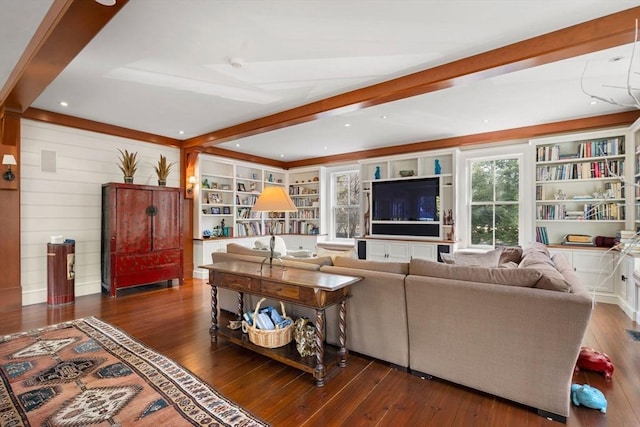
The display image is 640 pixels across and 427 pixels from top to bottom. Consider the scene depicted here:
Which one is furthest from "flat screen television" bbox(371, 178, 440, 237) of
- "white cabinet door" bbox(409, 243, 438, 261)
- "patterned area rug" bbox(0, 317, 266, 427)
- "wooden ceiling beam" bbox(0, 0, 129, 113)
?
"wooden ceiling beam" bbox(0, 0, 129, 113)

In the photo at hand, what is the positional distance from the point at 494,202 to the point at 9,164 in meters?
6.87

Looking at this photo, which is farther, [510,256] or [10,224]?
[10,224]

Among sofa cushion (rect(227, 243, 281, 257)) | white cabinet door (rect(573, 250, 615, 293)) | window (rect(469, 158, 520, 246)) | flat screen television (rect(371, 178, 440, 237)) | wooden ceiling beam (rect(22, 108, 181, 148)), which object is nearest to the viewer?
sofa cushion (rect(227, 243, 281, 257))

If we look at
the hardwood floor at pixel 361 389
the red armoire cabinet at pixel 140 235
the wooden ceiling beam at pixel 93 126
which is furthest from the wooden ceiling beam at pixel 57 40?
the hardwood floor at pixel 361 389

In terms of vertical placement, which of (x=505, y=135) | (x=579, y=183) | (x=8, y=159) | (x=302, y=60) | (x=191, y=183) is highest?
(x=302, y=60)

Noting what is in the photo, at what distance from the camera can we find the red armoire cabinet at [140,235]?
15.3ft

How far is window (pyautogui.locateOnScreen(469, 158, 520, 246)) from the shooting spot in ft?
17.4

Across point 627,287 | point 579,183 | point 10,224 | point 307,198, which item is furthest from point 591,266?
point 10,224

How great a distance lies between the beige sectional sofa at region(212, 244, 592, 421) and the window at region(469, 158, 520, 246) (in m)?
2.86

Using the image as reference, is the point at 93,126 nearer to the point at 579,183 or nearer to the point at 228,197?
the point at 228,197

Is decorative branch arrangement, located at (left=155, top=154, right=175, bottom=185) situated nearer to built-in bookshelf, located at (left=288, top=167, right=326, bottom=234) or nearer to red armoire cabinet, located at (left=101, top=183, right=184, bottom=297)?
red armoire cabinet, located at (left=101, top=183, right=184, bottom=297)

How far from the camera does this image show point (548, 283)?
6.64ft

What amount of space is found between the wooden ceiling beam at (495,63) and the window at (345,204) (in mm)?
3376

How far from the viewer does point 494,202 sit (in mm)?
5441
